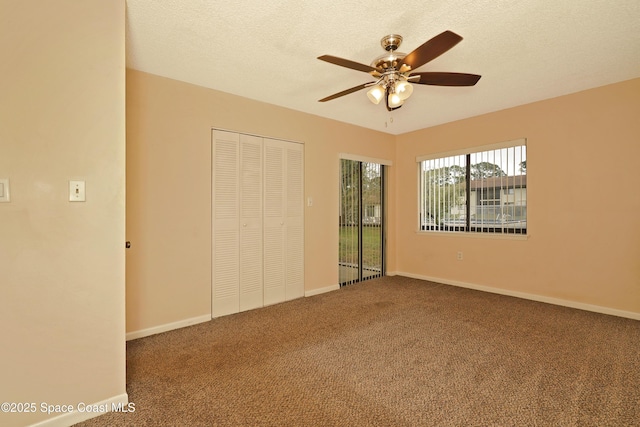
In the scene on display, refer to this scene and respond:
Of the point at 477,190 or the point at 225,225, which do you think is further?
the point at 477,190

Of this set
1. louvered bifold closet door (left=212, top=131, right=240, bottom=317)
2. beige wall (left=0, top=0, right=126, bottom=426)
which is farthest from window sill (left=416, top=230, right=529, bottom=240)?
beige wall (left=0, top=0, right=126, bottom=426)

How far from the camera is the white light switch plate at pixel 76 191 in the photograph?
1.63 m

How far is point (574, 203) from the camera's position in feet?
11.4

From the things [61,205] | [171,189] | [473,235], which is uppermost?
[171,189]

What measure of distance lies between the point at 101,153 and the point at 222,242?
172cm

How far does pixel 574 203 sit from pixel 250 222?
12.4ft

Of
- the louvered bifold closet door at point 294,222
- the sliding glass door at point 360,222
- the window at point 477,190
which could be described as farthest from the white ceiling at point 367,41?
the sliding glass door at point 360,222

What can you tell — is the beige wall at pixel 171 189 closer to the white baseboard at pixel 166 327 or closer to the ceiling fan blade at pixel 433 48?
the white baseboard at pixel 166 327

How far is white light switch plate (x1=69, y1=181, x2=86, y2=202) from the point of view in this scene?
1.63 meters

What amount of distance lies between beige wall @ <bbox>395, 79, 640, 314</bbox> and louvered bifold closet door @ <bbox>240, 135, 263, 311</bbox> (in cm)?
299

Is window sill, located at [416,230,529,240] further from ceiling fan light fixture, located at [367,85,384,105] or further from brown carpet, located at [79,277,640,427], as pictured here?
ceiling fan light fixture, located at [367,85,384,105]

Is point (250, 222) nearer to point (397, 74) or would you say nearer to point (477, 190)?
point (397, 74)

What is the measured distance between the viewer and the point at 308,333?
2.79 meters

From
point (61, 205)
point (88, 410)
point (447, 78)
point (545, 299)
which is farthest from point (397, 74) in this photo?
point (545, 299)
